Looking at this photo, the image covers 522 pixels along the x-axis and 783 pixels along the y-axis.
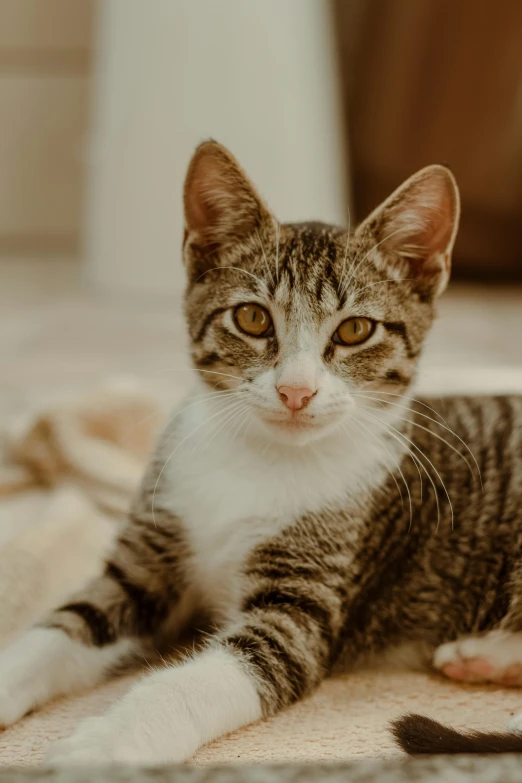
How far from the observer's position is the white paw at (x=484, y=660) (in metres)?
1.35

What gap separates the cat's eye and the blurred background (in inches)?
68.2

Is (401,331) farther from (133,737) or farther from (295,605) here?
(133,737)

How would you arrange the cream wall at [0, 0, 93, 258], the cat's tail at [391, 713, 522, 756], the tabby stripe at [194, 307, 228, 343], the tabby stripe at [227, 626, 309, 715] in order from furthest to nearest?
1. the cream wall at [0, 0, 93, 258]
2. the tabby stripe at [194, 307, 228, 343]
3. the tabby stripe at [227, 626, 309, 715]
4. the cat's tail at [391, 713, 522, 756]

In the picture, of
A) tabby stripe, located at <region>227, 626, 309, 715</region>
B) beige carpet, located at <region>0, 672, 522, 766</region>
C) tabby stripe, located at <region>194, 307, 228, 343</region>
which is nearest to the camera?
beige carpet, located at <region>0, 672, 522, 766</region>

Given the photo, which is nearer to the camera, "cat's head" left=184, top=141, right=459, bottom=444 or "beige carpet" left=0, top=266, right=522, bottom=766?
"beige carpet" left=0, top=266, right=522, bottom=766

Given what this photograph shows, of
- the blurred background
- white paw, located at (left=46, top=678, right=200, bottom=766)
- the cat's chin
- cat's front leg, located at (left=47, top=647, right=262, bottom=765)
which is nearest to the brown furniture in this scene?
the blurred background

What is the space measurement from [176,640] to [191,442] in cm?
33

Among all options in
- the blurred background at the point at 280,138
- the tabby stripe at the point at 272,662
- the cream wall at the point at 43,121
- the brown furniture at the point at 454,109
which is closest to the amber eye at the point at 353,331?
the tabby stripe at the point at 272,662

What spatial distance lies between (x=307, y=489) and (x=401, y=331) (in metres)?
0.29

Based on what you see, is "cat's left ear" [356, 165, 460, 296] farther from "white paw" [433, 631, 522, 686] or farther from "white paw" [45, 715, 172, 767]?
"white paw" [45, 715, 172, 767]

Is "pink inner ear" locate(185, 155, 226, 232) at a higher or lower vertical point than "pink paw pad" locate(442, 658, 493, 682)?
higher

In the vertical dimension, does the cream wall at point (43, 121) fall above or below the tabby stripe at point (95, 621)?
above

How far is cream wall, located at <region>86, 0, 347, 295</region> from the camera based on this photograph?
3.68m

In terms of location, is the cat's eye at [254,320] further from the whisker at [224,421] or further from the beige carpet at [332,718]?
the beige carpet at [332,718]
